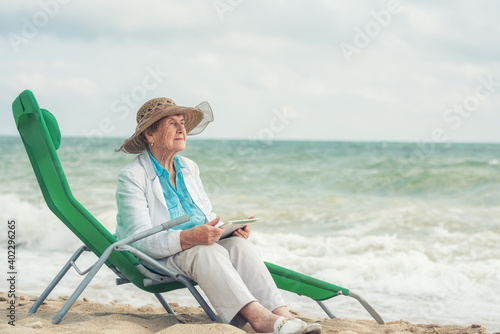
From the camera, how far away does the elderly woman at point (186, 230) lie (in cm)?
283

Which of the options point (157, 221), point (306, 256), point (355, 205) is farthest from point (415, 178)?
point (157, 221)

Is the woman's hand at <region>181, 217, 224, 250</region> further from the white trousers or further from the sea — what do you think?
the sea

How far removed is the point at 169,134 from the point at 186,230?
61 centimetres

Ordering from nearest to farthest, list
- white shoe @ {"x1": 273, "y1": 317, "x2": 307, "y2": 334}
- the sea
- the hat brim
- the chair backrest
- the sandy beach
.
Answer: white shoe @ {"x1": 273, "y1": 317, "x2": 307, "y2": 334} → the sandy beach → the chair backrest → the hat brim → the sea

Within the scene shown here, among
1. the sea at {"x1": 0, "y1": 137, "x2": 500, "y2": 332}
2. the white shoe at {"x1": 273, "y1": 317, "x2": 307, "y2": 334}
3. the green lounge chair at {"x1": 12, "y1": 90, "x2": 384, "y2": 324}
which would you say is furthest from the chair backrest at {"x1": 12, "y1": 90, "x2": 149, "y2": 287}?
the sea at {"x1": 0, "y1": 137, "x2": 500, "y2": 332}

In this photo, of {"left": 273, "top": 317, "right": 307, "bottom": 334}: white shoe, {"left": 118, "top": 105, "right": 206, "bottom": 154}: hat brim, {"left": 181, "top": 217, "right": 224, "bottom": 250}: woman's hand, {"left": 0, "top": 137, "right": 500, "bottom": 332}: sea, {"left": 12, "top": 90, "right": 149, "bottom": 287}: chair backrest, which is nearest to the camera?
{"left": 273, "top": 317, "right": 307, "bottom": 334}: white shoe

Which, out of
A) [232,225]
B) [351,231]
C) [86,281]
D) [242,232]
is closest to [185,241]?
[232,225]

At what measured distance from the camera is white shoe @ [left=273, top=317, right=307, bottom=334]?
2629mm

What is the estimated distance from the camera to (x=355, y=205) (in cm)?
1116

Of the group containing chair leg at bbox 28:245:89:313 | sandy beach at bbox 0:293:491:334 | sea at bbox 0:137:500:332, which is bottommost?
sea at bbox 0:137:500:332

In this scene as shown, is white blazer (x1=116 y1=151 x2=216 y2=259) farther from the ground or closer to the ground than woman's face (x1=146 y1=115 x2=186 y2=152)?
closer to the ground

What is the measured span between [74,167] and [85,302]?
47.0ft

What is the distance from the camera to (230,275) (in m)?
2.86

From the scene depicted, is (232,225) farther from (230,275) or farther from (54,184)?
(54,184)
